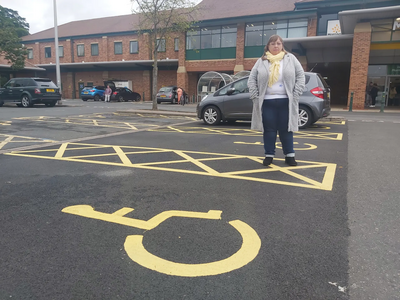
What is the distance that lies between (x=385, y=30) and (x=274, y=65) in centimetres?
1837

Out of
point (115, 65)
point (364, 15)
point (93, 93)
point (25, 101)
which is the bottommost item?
point (25, 101)

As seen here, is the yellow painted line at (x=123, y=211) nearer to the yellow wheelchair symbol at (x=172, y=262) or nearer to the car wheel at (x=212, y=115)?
the yellow wheelchair symbol at (x=172, y=262)

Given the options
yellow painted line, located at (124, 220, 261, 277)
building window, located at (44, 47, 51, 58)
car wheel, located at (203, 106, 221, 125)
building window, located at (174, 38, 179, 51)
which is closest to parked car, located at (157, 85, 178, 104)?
building window, located at (174, 38, 179, 51)

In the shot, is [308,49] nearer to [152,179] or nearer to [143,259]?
[152,179]

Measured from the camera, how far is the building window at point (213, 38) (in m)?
28.9

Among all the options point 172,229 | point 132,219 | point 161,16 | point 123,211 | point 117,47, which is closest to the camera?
point 172,229

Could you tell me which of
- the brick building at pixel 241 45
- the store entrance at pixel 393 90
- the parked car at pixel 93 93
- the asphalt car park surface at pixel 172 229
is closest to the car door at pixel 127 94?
the parked car at pixel 93 93

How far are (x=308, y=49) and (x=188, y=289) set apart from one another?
81.7 feet

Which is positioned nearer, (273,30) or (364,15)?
(364,15)

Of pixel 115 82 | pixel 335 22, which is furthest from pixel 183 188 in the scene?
pixel 115 82

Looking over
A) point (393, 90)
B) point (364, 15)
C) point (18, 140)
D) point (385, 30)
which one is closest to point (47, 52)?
point (364, 15)

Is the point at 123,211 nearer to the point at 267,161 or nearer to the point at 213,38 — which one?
the point at 267,161

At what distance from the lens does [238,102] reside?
1047 centimetres

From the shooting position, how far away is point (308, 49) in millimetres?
24234
